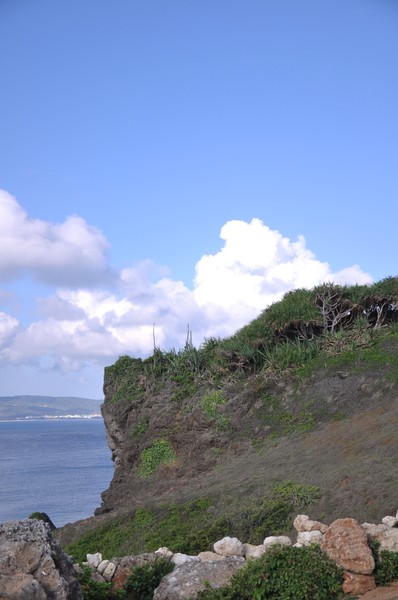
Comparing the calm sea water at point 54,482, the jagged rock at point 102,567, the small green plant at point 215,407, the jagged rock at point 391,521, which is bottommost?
the calm sea water at point 54,482

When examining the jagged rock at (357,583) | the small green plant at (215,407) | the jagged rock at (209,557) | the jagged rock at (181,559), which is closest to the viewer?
the jagged rock at (357,583)

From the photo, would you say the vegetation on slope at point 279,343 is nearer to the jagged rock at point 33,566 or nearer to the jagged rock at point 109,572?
the jagged rock at point 109,572

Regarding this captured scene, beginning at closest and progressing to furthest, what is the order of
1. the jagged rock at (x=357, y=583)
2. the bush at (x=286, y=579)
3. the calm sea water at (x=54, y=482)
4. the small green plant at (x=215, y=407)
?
the bush at (x=286, y=579)
the jagged rock at (x=357, y=583)
the small green plant at (x=215, y=407)
the calm sea water at (x=54, y=482)

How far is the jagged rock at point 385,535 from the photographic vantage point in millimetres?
10828

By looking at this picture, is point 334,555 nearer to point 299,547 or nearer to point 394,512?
point 299,547

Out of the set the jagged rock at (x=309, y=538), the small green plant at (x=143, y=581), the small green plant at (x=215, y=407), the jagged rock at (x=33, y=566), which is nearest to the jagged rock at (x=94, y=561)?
the small green plant at (x=143, y=581)

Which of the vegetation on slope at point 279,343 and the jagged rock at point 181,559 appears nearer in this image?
the jagged rock at point 181,559

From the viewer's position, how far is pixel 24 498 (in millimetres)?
50281

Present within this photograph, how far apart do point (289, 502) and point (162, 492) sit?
670cm

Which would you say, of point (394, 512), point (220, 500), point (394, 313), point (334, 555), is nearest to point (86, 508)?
point (394, 313)

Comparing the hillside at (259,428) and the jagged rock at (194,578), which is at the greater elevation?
the hillside at (259,428)

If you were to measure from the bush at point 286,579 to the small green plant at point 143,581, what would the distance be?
37.6 inches

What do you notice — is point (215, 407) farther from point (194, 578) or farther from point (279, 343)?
point (194, 578)

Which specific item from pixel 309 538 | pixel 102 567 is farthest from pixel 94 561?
pixel 309 538
